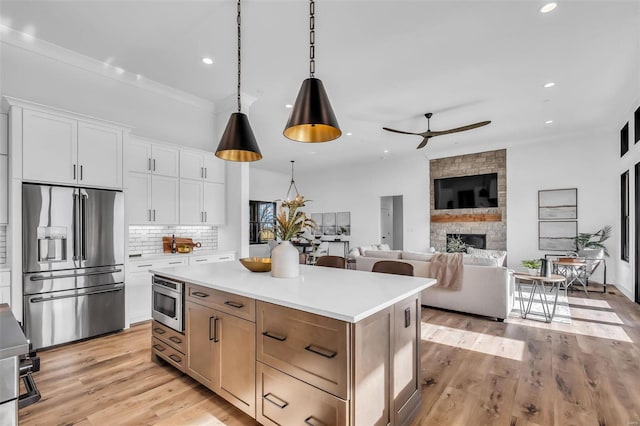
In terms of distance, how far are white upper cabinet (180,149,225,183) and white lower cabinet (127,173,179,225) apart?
0.25 meters

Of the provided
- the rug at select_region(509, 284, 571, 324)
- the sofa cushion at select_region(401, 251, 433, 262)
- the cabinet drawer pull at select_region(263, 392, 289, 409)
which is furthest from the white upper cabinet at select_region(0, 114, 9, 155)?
the rug at select_region(509, 284, 571, 324)

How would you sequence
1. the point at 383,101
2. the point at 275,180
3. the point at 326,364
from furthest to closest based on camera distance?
the point at 275,180
the point at 383,101
the point at 326,364

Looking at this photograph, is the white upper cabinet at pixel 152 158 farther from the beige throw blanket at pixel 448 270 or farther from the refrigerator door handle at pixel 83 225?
the beige throw blanket at pixel 448 270

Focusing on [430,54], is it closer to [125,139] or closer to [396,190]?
[125,139]

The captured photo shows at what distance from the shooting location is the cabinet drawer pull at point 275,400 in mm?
1741

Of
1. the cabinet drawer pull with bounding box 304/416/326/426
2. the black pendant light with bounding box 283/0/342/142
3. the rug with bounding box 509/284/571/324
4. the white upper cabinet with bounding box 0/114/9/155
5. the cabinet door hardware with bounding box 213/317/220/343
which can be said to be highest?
the white upper cabinet with bounding box 0/114/9/155

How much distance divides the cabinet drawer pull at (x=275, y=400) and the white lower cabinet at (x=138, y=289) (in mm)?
2722

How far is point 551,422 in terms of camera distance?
2.02 metres

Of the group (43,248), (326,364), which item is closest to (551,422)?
(326,364)

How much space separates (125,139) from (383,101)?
3724 millimetres

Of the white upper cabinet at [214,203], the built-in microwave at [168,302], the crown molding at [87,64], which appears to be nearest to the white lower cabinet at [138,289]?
the white upper cabinet at [214,203]

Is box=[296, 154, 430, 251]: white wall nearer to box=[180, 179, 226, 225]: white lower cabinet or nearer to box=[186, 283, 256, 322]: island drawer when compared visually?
box=[180, 179, 226, 225]: white lower cabinet

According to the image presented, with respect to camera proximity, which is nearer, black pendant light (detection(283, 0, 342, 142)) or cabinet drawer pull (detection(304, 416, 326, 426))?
cabinet drawer pull (detection(304, 416, 326, 426))

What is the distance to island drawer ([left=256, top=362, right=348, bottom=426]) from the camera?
1.54 metres
